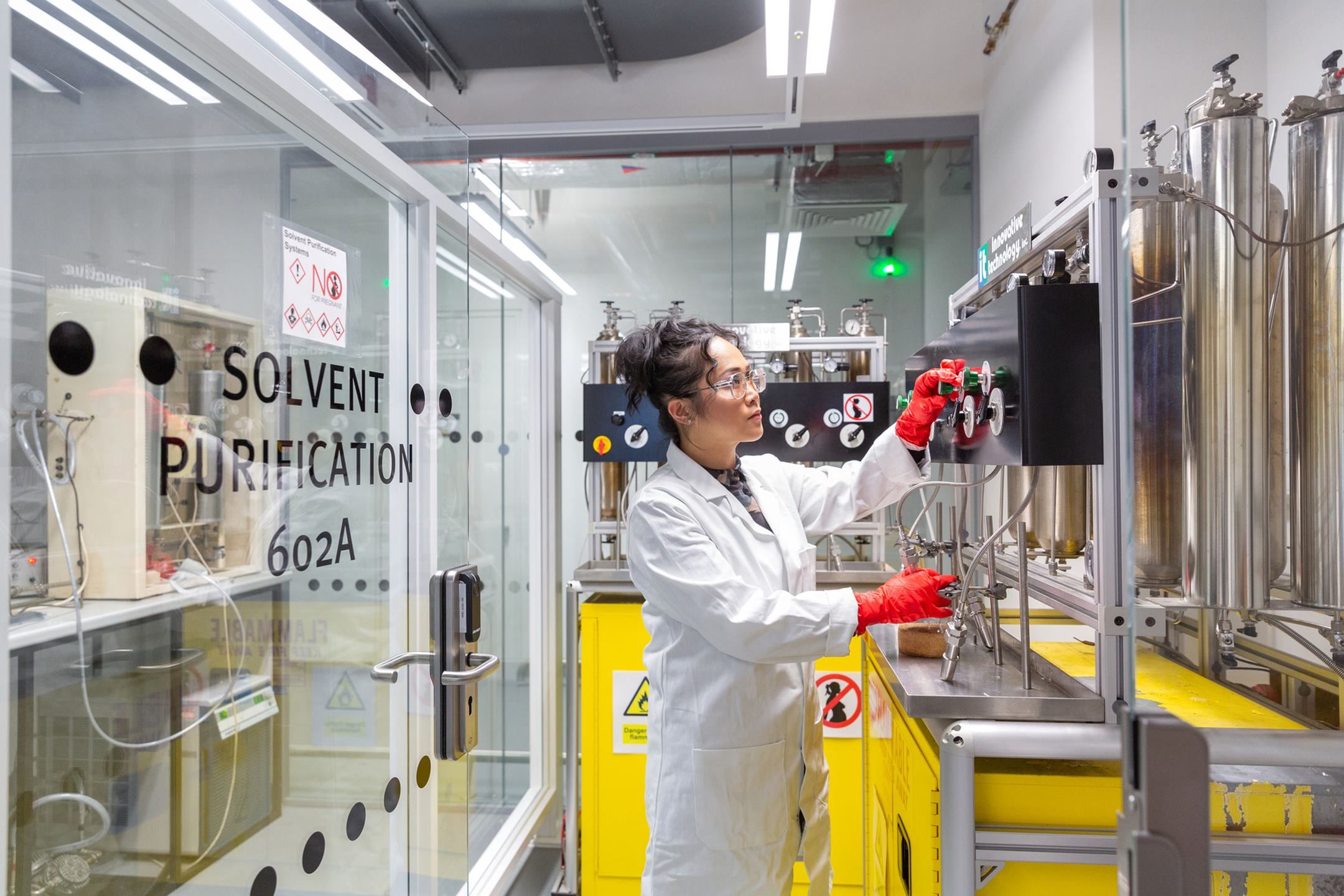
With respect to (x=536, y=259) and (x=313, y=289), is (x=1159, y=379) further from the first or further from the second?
(x=536, y=259)

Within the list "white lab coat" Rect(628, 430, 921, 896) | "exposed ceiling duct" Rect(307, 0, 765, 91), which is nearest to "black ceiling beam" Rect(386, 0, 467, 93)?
"exposed ceiling duct" Rect(307, 0, 765, 91)

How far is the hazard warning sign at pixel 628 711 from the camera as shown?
8.31ft

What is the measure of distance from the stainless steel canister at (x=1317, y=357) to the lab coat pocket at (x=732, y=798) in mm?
1019

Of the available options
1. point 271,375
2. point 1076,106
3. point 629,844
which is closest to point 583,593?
point 629,844

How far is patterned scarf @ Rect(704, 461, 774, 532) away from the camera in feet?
6.15

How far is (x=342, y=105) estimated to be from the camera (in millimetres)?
1353

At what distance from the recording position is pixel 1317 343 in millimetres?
975

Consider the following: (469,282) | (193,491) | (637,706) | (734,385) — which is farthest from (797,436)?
(193,491)

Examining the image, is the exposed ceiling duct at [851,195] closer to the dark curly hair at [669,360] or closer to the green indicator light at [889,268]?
the green indicator light at [889,268]

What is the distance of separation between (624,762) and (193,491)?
186cm

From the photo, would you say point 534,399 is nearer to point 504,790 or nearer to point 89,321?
point 504,790

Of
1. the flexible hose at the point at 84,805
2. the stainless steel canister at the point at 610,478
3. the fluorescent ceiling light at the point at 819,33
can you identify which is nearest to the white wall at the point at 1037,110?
the fluorescent ceiling light at the point at 819,33

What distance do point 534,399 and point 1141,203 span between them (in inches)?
90.6

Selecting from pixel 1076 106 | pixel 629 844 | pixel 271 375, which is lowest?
pixel 629 844
